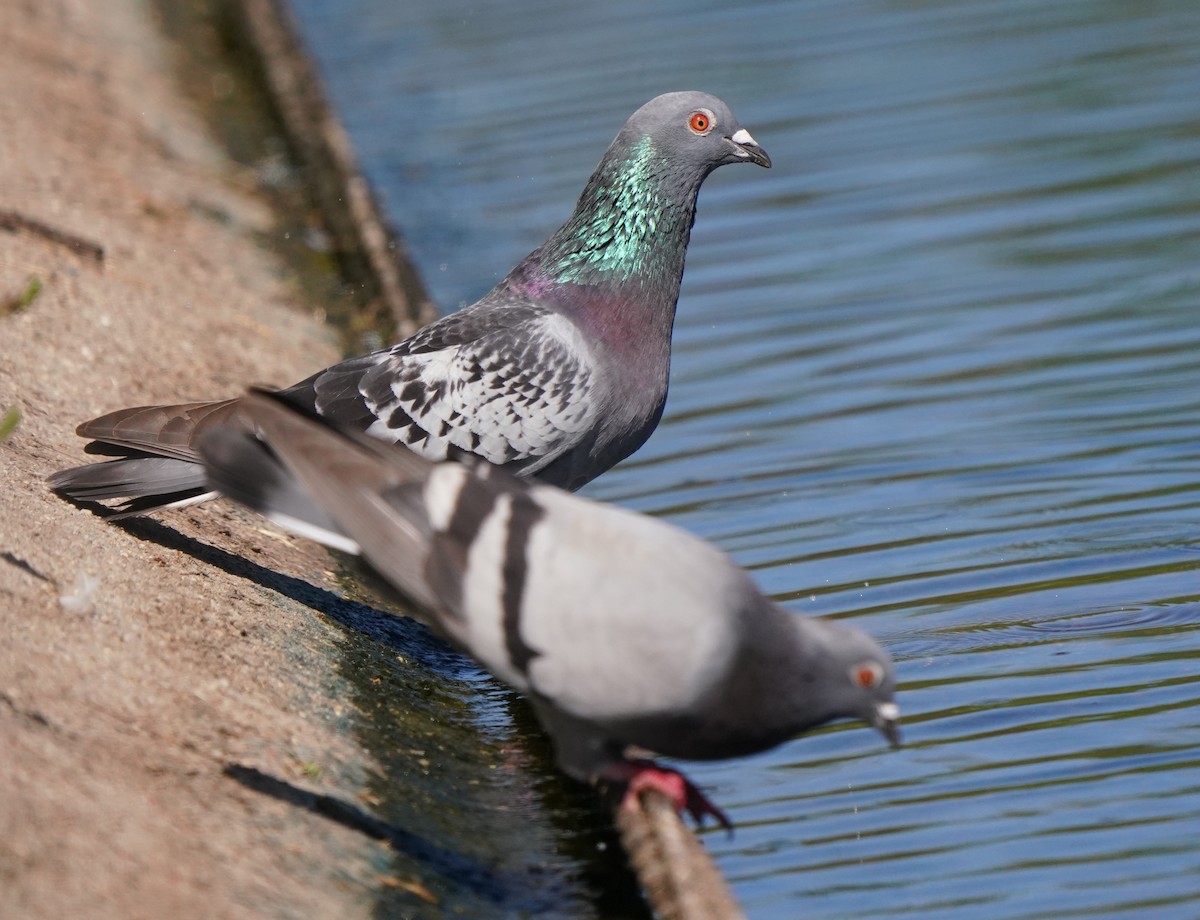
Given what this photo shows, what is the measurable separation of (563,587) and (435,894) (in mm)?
900

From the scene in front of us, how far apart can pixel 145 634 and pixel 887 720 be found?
2251mm

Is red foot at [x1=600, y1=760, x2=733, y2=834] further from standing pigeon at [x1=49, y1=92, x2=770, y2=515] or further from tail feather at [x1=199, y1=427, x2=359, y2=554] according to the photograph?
standing pigeon at [x1=49, y1=92, x2=770, y2=515]

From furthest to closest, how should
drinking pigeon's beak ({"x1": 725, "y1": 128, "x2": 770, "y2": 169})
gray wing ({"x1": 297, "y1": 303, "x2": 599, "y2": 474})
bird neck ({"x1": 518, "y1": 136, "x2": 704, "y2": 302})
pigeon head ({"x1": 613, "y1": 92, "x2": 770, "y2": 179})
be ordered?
drinking pigeon's beak ({"x1": 725, "y1": 128, "x2": 770, "y2": 169}), pigeon head ({"x1": 613, "y1": 92, "x2": 770, "y2": 179}), bird neck ({"x1": 518, "y1": 136, "x2": 704, "y2": 302}), gray wing ({"x1": 297, "y1": 303, "x2": 599, "y2": 474})

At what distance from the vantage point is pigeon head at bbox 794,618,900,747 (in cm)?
472

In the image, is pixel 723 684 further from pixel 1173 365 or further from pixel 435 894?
pixel 1173 365

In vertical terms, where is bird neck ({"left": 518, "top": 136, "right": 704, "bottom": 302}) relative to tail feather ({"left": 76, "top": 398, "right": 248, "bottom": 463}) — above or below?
above

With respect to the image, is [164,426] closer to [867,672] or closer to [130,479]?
[130,479]

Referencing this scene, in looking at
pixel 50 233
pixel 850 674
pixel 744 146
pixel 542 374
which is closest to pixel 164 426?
pixel 542 374

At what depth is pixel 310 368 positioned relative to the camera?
354 inches

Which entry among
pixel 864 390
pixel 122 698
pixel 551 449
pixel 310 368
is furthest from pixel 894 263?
pixel 122 698

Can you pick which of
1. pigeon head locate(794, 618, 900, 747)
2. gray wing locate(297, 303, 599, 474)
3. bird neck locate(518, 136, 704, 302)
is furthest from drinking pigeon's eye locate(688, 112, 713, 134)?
pigeon head locate(794, 618, 900, 747)

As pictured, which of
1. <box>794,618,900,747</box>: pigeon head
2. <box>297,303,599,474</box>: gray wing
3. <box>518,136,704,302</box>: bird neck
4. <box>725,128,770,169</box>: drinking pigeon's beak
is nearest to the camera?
<box>794,618,900,747</box>: pigeon head

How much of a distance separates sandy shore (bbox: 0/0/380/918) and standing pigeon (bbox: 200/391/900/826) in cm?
69

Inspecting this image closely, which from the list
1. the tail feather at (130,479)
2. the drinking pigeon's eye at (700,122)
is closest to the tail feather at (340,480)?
the tail feather at (130,479)
